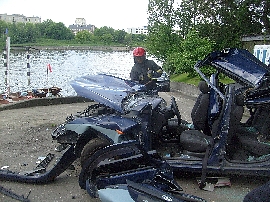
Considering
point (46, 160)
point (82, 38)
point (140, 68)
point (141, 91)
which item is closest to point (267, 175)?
point (141, 91)

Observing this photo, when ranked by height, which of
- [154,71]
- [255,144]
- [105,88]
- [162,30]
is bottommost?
[255,144]

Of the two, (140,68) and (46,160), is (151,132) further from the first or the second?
(140,68)

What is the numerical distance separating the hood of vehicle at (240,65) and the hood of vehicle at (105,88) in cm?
139

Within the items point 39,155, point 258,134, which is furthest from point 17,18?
point 258,134

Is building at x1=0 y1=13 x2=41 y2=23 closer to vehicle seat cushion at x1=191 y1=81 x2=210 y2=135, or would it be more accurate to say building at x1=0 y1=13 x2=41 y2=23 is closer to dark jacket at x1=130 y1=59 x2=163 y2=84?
dark jacket at x1=130 y1=59 x2=163 y2=84

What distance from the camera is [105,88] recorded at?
590cm

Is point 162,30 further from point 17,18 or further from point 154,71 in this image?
point 17,18

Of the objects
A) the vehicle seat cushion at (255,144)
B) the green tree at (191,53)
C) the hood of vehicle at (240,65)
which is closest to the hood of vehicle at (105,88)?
the hood of vehicle at (240,65)

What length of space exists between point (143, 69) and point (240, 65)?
12.2 ft

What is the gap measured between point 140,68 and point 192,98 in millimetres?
6351

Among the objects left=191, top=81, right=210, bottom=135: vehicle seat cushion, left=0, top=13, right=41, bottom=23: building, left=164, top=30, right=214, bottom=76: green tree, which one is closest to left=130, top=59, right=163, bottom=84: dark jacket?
left=191, top=81, right=210, bottom=135: vehicle seat cushion

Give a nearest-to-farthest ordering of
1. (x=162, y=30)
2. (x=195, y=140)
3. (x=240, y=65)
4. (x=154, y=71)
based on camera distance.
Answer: (x=240, y=65) → (x=195, y=140) → (x=154, y=71) → (x=162, y=30)

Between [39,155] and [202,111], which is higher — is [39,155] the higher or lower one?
the lower one

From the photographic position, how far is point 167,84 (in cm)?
827
